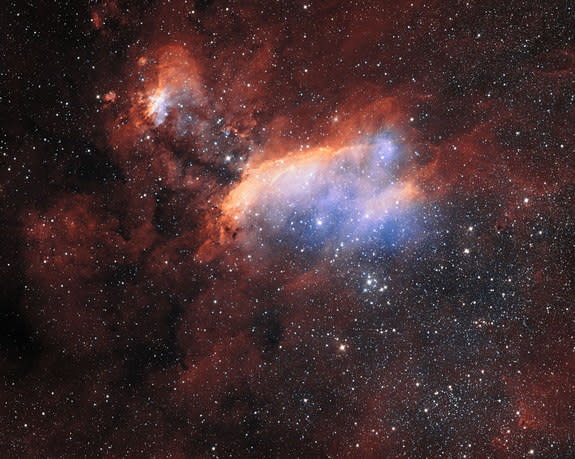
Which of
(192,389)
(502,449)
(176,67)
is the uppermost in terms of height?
(176,67)

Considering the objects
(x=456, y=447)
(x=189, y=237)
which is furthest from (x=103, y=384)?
(x=456, y=447)

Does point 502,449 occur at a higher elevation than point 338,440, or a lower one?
lower

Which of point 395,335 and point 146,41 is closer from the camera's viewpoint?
point 146,41

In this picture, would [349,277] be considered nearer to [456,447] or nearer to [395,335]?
[395,335]

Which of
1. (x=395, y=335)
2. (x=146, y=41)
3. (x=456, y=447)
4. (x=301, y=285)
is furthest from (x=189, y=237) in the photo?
(x=456, y=447)

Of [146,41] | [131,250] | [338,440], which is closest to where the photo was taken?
[146,41]

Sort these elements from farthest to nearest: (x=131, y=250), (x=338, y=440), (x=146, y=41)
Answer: (x=338, y=440) < (x=131, y=250) < (x=146, y=41)
